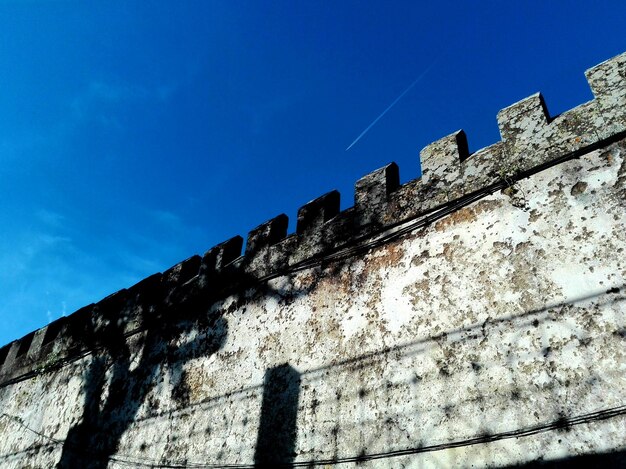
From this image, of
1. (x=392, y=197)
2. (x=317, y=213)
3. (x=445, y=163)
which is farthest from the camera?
(x=317, y=213)

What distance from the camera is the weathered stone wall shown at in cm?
262

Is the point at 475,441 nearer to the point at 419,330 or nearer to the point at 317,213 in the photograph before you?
the point at 419,330

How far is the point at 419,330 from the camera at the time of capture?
3260 mm

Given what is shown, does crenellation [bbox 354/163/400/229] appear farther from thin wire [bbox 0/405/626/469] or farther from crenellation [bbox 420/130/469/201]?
thin wire [bbox 0/405/626/469]

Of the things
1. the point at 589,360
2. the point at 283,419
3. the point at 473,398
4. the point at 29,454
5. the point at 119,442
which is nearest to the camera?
the point at 589,360

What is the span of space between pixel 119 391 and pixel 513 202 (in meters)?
4.52

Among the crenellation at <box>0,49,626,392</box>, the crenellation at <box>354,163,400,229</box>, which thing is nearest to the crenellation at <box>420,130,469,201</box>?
the crenellation at <box>0,49,626,392</box>

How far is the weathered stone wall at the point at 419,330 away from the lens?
262 cm

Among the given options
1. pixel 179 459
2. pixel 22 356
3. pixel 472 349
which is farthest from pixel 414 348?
pixel 22 356

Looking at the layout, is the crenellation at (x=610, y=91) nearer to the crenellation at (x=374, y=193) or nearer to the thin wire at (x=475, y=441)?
the crenellation at (x=374, y=193)

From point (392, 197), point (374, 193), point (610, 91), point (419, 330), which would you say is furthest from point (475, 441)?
point (610, 91)

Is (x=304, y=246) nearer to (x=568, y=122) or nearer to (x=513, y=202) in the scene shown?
(x=513, y=202)

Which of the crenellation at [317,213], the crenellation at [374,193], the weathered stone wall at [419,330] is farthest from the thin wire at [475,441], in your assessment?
the crenellation at [317,213]

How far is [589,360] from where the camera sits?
251cm
